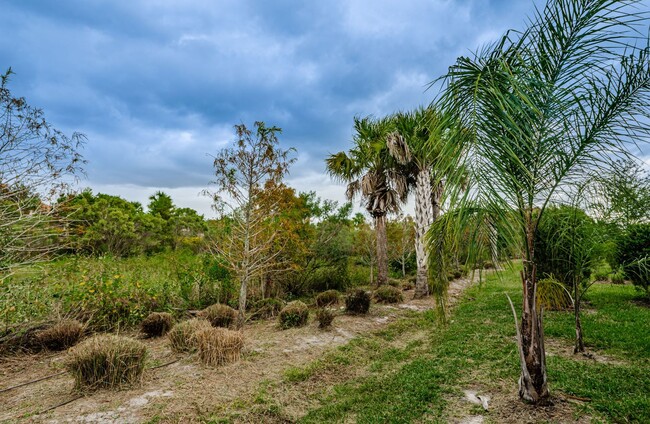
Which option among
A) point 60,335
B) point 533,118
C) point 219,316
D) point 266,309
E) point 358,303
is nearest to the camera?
point 533,118

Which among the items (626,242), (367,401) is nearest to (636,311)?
(626,242)

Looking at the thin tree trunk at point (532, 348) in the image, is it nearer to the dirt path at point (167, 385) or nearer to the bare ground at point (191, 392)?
the bare ground at point (191, 392)

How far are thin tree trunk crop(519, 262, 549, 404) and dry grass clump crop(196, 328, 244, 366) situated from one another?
416 centimetres

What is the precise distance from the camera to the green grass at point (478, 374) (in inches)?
139

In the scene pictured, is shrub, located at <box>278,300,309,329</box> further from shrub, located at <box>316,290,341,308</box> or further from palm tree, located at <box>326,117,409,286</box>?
palm tree, located at <box>326,117,409,286</box>

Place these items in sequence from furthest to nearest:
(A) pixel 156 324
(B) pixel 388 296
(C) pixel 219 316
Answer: (B) pixel 388 296 → (C) pixel 219 316 → (A) pixel 156 324

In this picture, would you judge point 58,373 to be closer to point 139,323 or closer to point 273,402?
point 139,323

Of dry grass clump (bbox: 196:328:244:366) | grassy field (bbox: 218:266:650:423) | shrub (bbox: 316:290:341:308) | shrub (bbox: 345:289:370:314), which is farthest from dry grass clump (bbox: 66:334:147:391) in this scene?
shrub (bbox: 316:290:341:308)

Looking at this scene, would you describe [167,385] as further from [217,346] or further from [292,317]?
[292,317]

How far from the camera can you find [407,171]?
12.9 metres

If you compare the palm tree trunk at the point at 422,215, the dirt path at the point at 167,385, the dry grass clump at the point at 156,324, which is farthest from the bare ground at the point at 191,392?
the palm tree trunk at the point at 422,215

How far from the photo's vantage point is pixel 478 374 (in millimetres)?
4547

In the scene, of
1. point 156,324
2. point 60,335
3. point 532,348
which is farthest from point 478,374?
point 60,335

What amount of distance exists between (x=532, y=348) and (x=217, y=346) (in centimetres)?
441
